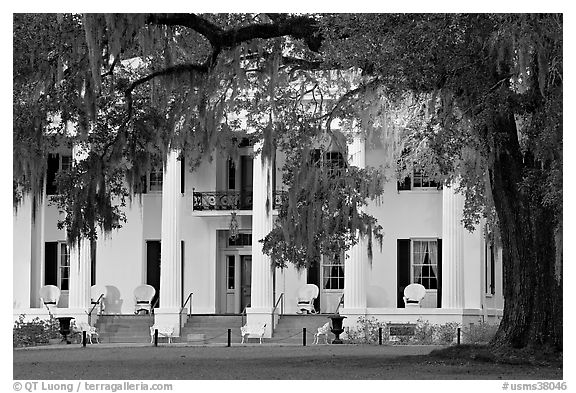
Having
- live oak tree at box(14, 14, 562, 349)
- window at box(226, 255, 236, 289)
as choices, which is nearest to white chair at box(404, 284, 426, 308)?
window at box(226, 255, 236, 289)

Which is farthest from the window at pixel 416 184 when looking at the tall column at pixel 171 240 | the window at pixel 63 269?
the window at pixel 63 269

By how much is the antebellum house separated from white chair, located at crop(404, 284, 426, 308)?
0.33m

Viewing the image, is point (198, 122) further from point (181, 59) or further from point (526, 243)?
point (526, 243)

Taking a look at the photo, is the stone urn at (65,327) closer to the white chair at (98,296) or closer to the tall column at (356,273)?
the white chair at (98,296)

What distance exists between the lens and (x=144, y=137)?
25.1 metres

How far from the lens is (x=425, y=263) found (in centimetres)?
3862

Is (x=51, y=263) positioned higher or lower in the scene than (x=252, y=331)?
higher

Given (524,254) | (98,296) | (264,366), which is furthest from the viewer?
(98,296)

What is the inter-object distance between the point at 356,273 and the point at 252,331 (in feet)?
11.2

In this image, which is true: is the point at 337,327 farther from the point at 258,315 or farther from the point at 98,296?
the point at 98,296

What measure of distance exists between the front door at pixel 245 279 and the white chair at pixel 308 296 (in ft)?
9.16

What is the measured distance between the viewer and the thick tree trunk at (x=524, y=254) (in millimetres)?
22062

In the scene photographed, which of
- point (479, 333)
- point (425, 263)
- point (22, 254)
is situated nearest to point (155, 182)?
point (22, 254)

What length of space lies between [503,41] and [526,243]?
569 cm
